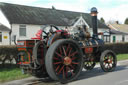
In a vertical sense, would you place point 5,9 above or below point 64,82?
above

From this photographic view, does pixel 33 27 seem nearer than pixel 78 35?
No

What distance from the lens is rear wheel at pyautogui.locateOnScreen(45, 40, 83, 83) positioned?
6.44m

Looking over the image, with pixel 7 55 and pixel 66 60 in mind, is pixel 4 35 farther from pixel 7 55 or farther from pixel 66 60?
pixel 66 60

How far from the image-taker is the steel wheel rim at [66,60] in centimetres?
689

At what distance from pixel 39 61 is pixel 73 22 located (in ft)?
80.5

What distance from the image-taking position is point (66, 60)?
6.96m

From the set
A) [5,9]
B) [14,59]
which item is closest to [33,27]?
[5,9]

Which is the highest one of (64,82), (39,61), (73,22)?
(73,22)

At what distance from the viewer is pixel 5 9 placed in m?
25.7

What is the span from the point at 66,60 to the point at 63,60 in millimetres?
112

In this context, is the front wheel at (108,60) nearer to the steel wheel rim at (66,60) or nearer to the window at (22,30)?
the steel wheel rim at (66,60)

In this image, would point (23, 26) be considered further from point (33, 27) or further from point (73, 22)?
point (73, 22)

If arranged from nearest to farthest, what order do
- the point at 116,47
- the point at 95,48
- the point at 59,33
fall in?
the point at 59,33
the point at 95,48
the point at 116,47

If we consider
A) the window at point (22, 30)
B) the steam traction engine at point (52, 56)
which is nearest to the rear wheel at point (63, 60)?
Answer: the steam traction engine at point (52, 56)
